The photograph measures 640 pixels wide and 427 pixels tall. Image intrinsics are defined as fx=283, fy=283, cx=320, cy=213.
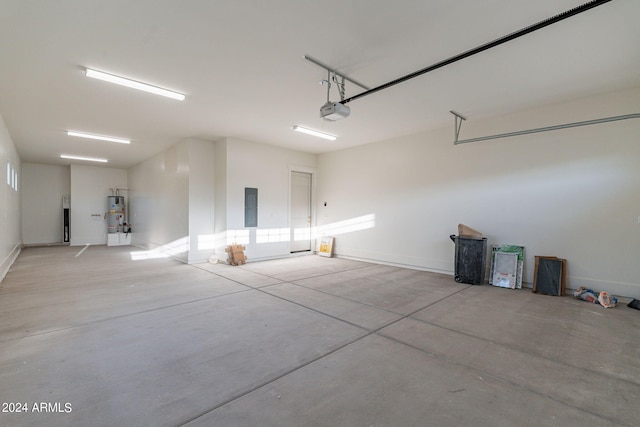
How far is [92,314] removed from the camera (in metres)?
3.75

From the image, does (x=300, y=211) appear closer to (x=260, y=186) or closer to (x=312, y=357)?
(x=260, y=186)

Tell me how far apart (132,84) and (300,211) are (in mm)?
5648

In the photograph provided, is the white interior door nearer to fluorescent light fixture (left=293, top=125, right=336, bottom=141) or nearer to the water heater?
fluorescent light fixture (left=293, top=125, right=336, bottom=141)

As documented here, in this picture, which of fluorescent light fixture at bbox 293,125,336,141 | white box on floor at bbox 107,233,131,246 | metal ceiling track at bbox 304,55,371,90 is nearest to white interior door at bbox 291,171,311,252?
fluorescent light fixture at bbox 293,125,336,141

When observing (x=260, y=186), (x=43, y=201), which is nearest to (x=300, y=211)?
(x=260, y=186)

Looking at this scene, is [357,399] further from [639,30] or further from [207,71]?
[639,30]

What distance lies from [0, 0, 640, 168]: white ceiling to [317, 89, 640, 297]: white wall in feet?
2.04

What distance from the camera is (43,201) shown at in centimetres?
1136

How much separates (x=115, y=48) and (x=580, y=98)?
22.8ft

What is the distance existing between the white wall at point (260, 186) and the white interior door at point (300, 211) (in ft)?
1.11

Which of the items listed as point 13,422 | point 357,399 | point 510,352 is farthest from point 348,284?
point 13,422

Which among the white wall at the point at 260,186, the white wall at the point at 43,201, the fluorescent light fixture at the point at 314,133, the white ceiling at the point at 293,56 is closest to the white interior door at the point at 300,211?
the white wall at the point at 260,186

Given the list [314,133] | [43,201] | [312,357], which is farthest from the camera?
[43,201]

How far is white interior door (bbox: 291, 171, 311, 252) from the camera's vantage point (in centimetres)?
887
